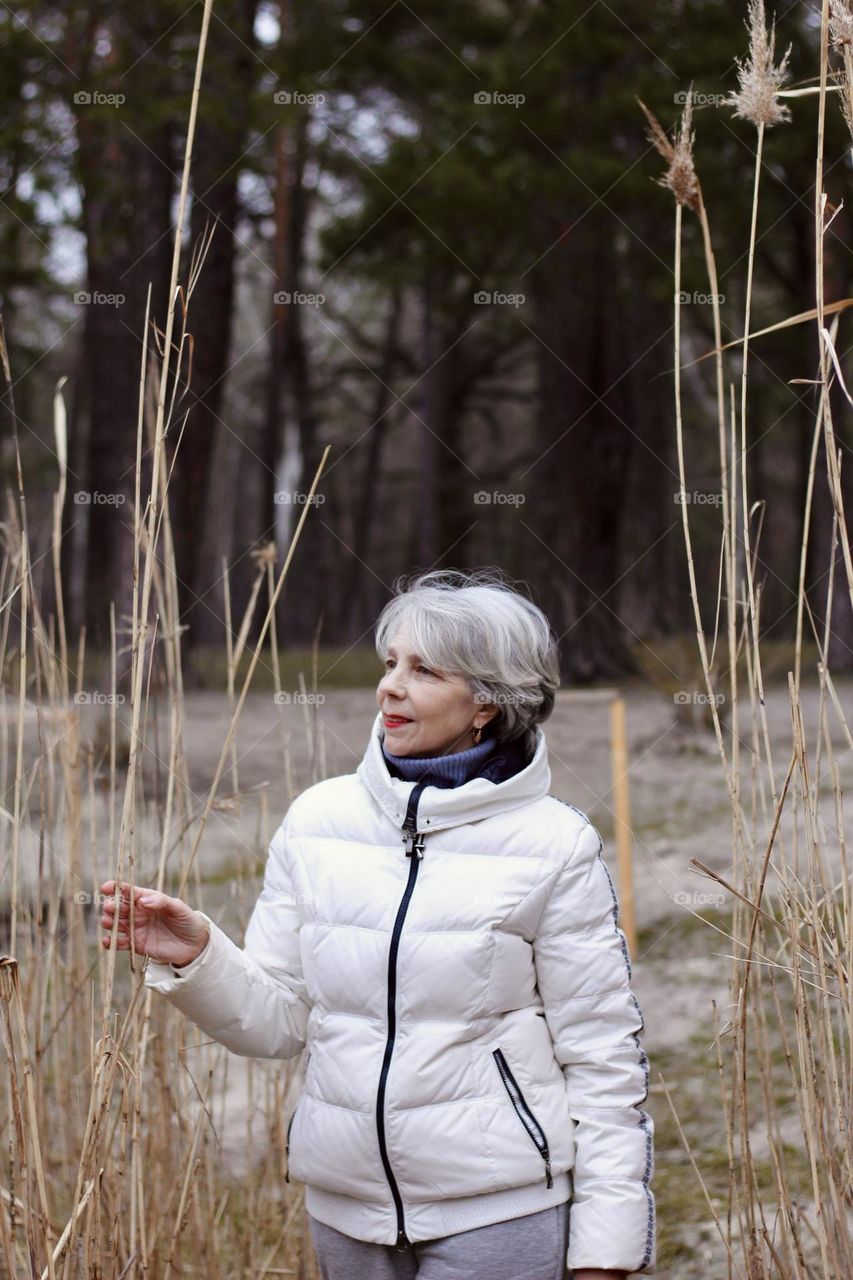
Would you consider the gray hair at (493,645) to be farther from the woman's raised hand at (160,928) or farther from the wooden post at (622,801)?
the wooden post at (622,801)

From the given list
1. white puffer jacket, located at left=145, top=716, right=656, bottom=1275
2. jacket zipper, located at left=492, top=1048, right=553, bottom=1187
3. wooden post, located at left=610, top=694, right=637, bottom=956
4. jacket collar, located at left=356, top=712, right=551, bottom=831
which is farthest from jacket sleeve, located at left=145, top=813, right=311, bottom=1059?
wooden post, located at left=610, top=694, right=637, bottom=956

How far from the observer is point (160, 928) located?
144cm

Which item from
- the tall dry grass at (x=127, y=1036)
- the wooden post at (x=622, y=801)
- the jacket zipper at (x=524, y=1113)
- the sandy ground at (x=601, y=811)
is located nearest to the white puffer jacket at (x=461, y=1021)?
the jacket zipper at (x=524, y=1113)

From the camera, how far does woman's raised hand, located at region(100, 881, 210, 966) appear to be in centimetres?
139

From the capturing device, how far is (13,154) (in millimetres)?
7398

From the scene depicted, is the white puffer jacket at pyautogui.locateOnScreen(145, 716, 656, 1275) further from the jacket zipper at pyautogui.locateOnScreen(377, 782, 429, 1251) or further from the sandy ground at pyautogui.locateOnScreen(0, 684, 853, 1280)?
the sandy ground at pyautogui.locateOnScreen(0, 684, 853, 1280)

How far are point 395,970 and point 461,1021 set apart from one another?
8cm

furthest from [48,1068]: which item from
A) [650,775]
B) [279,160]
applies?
[279,160]

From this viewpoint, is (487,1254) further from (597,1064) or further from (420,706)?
(420,706)

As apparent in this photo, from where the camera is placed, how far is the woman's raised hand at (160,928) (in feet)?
4.56

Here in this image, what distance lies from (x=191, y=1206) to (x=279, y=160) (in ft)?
32.8

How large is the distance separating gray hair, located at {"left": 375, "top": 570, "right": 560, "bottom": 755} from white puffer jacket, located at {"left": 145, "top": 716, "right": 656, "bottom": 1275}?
0.08 m

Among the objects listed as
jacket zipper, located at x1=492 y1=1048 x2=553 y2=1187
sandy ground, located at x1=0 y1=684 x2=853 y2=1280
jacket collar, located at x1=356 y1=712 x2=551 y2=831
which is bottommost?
sandy ground, located at x1=0 y1=684 x2=853 y2=1280

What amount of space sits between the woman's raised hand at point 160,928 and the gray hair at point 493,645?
14.4 inches
